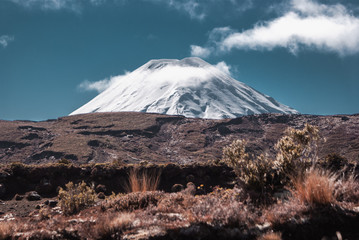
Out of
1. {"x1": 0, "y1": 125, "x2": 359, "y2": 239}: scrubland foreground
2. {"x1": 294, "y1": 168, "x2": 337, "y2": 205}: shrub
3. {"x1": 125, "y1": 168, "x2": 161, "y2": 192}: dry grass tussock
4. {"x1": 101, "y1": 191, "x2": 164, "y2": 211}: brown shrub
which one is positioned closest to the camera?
{"x1": 0, "y1": 125, "x2": 359, "y2": 239}: scrubland foreground

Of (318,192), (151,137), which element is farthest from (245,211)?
(151,137)

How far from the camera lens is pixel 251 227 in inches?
159

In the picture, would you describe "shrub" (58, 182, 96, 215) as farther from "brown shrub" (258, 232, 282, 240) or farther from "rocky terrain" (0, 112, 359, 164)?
"rocky terrain" (0, 112, 359, 164)

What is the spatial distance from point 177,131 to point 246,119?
69.3ft

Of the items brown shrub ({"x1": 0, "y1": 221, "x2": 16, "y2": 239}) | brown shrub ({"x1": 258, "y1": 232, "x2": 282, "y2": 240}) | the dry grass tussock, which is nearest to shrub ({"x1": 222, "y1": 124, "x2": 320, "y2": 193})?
brown shrub ({"x1": 258, "y1": 232, "x2": 282, "y2": 240})

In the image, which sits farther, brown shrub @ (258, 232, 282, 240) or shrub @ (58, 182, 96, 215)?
shrub @ (58, 182, 96, 215)

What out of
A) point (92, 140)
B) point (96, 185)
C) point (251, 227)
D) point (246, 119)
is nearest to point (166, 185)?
point (96, 185)

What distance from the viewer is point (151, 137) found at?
2509 inches

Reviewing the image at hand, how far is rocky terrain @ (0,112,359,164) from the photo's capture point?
4388cm

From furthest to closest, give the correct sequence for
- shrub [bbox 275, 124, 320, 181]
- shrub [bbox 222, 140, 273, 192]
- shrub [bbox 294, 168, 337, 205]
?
1. shrub [bbox 275, 124, 320, 181]
2. shrub [bbox 222, 140, 273, 192]
3. shrub [bbox 294, 168, 337, 205]

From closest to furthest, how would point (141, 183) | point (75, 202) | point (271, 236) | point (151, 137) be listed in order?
point (271, 236)
point (75, 202)
point (141, 183)
point (151, 137)

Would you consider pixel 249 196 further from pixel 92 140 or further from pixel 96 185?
pixel 92 140

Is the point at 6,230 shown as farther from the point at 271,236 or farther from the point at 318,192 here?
the point at 318,192

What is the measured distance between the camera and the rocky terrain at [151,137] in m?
43.9
